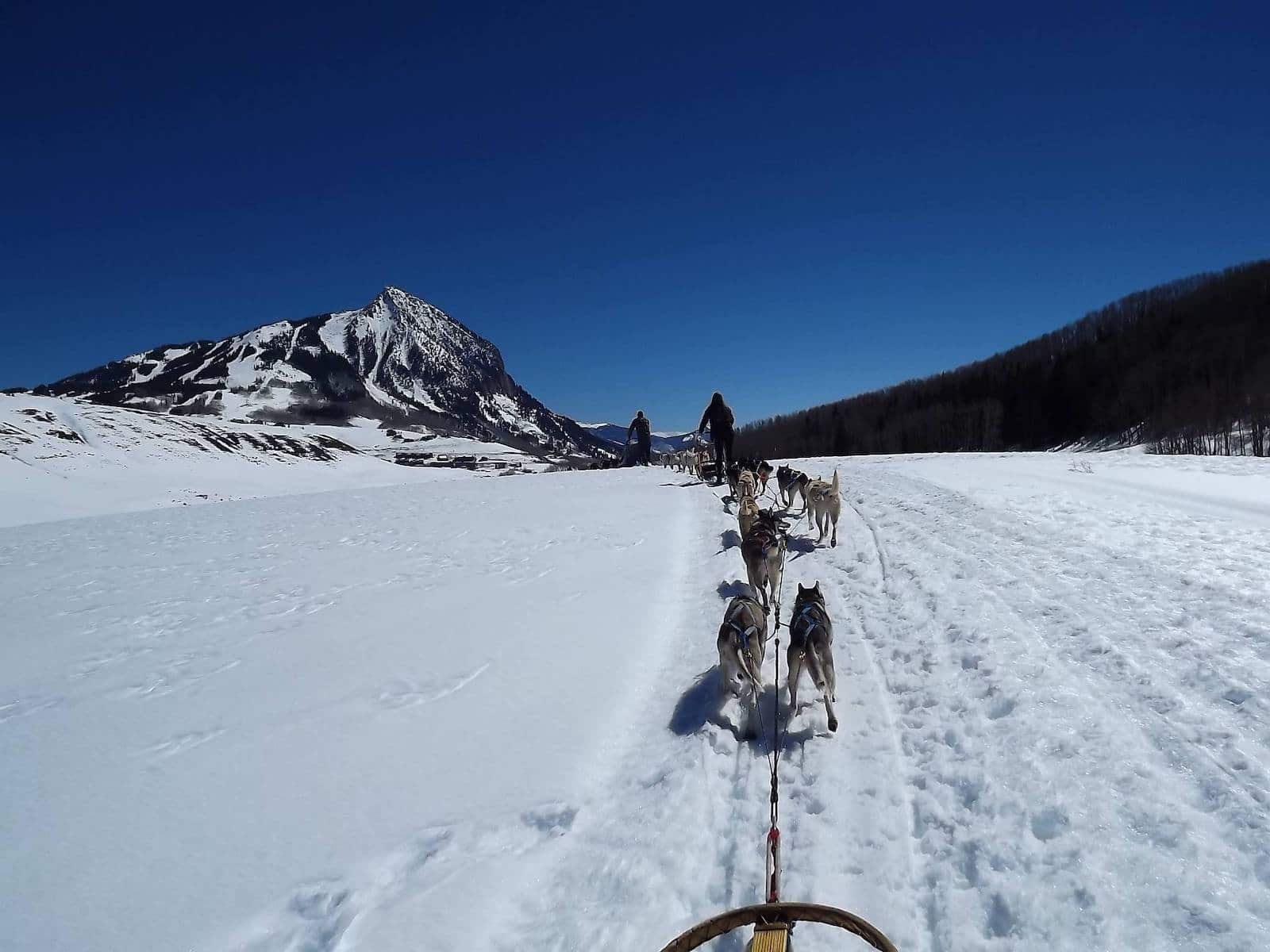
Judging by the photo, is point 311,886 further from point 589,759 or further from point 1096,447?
point 1096,447

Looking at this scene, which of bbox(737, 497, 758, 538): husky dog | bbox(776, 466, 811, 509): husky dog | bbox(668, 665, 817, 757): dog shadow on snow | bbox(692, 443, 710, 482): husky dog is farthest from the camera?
bbox(692, 443, 710, 482): husky dog

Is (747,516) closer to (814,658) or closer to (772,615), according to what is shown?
(772,615)

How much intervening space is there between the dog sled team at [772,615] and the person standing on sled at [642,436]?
1327 centimetres

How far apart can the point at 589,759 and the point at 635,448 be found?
2905 cm

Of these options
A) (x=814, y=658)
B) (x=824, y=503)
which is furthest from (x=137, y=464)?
(x=814, y=658)

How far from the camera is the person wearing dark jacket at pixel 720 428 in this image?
18.4 metres

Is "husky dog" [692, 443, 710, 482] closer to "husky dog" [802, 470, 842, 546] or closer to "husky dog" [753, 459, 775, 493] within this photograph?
"husky dog" [753, 459, 775, 493]

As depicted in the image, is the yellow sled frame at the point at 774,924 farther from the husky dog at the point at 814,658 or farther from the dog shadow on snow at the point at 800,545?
the dog shadow on snow at the point at 800,545

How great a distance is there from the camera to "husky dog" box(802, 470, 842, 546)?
32.4 ft

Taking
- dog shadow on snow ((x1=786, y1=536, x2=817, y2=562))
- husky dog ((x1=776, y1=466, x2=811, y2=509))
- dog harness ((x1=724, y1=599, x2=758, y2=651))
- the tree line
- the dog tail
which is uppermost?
the tree line

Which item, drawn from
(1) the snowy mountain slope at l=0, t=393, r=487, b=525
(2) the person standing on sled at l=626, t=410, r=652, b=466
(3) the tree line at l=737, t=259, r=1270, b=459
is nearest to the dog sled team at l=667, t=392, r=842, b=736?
(2) the person standing on sled at l=626, t=410, r=652, b=466

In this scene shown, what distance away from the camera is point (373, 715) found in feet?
15.6

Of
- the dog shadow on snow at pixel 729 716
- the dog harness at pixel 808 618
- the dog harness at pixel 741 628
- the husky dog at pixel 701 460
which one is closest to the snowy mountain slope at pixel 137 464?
the husky dog at pixel 701 460

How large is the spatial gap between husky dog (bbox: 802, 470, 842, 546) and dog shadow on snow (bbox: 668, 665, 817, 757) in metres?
5.42
